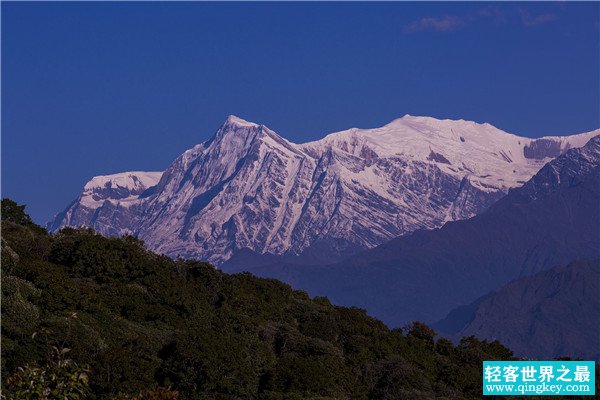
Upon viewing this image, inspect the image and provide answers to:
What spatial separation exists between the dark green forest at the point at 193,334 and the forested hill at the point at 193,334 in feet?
0.42

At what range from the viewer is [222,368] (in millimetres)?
92625

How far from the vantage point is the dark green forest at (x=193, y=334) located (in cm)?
8894

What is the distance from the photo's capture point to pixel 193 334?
9644 cm

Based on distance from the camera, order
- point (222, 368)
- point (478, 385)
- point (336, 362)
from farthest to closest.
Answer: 1. point (478, 385)
2. point (336, 362)
3. point (222, 368)

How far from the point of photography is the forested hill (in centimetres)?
8900

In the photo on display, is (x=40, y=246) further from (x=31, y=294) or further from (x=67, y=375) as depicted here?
(x=67, y=375)

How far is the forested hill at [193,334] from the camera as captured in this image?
292 ft

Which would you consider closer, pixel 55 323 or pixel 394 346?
pixel 55 323

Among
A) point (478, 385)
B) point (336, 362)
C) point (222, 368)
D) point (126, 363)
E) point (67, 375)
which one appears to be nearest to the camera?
point (67, 375)

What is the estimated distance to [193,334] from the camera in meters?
96.4

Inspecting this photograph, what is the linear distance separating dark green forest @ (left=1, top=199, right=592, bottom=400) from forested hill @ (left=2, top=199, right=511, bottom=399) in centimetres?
13

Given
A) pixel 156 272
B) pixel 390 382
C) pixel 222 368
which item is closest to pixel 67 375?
pixel 222 368

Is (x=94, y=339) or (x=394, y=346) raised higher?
(x=394, y=346)

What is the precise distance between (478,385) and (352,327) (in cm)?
1408
